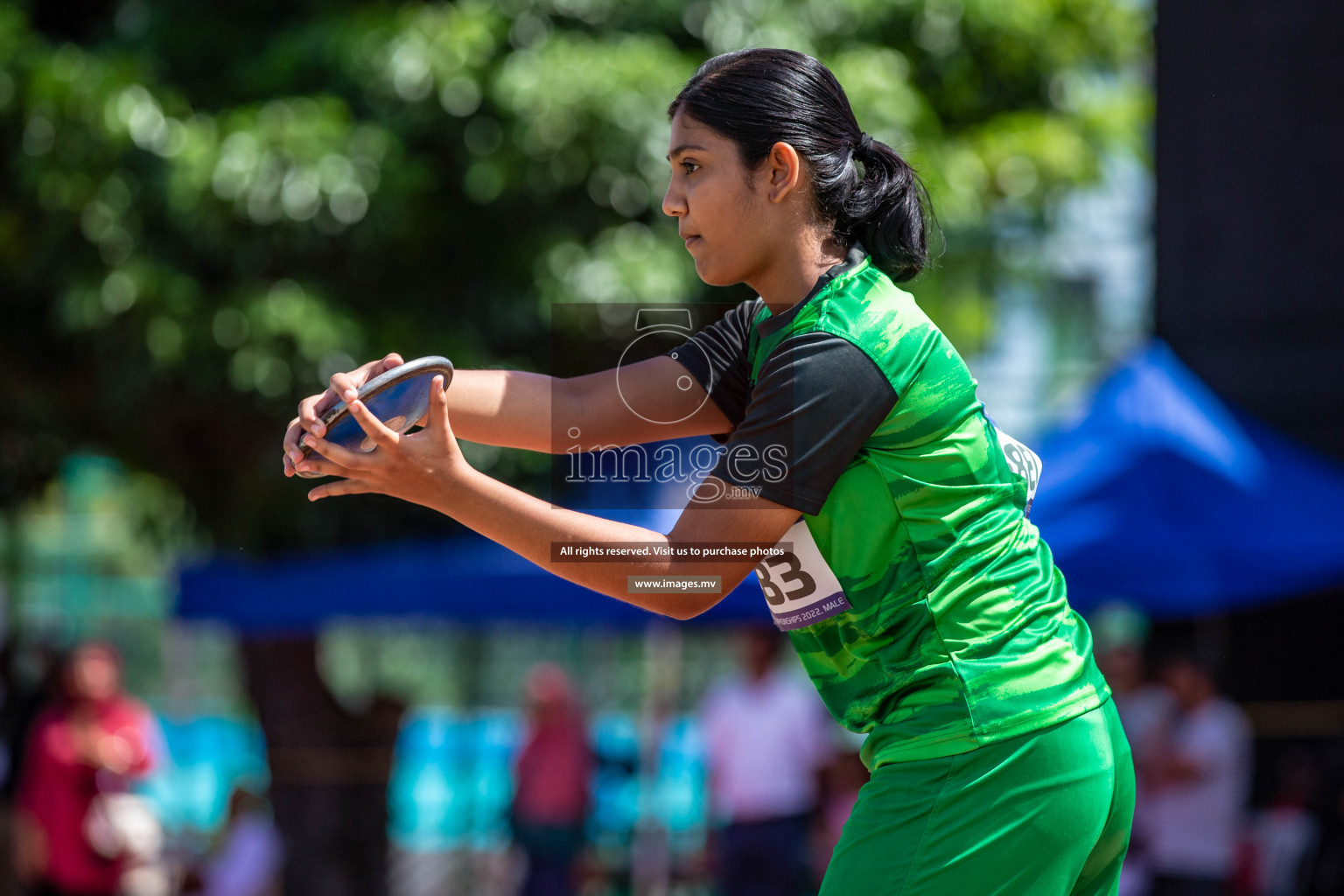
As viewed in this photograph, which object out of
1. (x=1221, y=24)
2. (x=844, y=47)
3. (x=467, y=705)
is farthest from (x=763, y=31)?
(x=467, y=705)

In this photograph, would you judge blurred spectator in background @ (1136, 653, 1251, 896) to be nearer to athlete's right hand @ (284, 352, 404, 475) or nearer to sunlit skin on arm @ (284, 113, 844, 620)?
sunlit skin on arm @ (284, 113, 844, 620)

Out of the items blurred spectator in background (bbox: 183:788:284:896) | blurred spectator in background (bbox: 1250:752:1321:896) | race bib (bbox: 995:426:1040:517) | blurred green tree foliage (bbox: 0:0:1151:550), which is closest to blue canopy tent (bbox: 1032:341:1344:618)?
blurred green tree foliage (bbox: 0:0:1151:550)

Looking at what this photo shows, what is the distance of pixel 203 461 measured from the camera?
7.82 metres

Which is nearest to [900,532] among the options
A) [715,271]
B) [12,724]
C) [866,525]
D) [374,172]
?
[866,525]

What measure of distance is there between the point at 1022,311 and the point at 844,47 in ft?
A: 17.8

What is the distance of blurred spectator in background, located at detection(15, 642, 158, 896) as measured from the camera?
7.49 m

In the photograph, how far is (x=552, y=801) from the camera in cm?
835

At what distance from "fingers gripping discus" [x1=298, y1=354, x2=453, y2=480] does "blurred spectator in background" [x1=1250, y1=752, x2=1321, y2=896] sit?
630cm

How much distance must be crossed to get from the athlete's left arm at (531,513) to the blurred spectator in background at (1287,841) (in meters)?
6.03

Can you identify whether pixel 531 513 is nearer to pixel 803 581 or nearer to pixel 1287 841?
pixel 803 581

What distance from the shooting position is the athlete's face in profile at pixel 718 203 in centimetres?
199

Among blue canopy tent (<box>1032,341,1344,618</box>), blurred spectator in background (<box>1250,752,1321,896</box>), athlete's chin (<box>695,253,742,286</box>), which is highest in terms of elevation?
athlete's chin (<box>695,253,742,286</box>)

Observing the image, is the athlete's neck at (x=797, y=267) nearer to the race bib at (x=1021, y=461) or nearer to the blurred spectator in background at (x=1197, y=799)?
the race bib at (x=1021, y=461)

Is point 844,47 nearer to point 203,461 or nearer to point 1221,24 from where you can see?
point 1221,24
